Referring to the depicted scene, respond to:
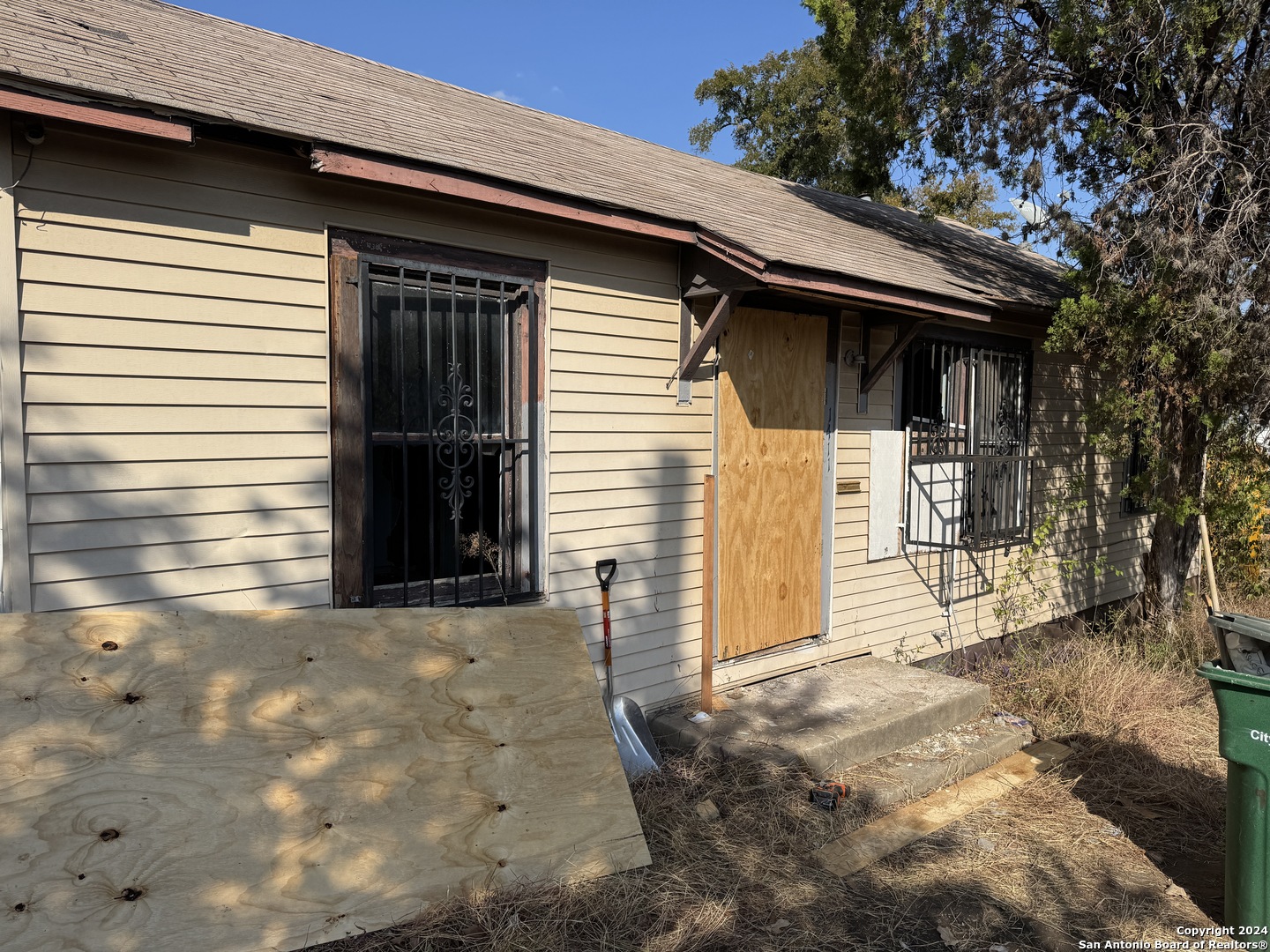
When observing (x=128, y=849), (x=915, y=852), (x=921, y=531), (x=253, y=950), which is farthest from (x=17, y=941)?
(x=921, y=531)

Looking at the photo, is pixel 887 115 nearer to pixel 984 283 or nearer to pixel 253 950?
pixel 984 283

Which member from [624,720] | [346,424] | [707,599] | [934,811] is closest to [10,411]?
[346,424]

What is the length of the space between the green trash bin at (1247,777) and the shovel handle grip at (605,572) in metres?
2.90

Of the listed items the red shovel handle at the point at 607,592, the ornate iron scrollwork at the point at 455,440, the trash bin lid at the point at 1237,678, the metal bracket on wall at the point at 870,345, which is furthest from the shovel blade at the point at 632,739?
the metal bracket on wall at the point at 870,345

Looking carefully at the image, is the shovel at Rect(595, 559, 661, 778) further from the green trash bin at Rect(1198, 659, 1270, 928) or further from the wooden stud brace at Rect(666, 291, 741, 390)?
the green trash bin at Rect(1198, 659, 1270, 928)

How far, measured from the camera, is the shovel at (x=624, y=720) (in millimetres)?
5000

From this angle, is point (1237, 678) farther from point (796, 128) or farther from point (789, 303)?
point (796, 128)

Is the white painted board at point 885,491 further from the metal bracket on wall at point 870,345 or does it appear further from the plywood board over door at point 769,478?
the plywood board over door at point 769,478

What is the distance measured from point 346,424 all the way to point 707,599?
250cm

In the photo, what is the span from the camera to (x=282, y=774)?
3.40 metres

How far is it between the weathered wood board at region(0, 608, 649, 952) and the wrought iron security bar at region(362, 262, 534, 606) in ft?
2.09

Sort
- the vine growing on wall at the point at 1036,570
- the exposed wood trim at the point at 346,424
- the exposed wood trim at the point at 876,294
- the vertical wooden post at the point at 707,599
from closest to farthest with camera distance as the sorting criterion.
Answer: the exposed wood trim at the point at 346,424 → the exposed wood trim at the point at 876,294 → the vertical wooden post at the point at 707,599 → the vine growing on wall at the point at 1036,570

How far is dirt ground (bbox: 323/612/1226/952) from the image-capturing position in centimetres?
352

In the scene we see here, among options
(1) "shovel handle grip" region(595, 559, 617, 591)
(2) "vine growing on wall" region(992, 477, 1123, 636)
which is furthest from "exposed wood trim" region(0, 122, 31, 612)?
(2) "vine growing on wall" region(992, 477, 1123, 636)
